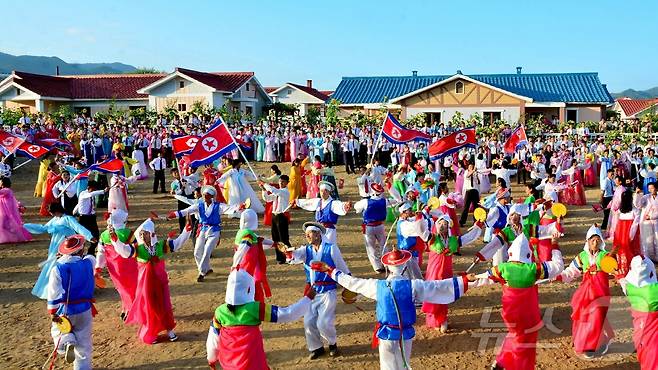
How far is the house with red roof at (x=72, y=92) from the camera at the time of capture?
120 feet

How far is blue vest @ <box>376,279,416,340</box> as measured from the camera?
511 cm

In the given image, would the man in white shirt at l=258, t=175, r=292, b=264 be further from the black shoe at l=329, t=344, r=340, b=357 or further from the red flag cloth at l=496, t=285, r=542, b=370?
the red flag cloth at l=496, t=285, r=542, b=370

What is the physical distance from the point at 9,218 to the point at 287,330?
7.93 meters

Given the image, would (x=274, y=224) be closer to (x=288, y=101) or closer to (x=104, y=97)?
(x=104, y=97)

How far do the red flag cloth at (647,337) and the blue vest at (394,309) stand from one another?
225 centimetres

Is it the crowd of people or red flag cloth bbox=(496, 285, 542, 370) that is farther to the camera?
red flag cloth bbox=(496, 285, 542, 370)

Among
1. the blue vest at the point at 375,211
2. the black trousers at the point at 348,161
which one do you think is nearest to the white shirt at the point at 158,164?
the black trousers at the point at 348,161

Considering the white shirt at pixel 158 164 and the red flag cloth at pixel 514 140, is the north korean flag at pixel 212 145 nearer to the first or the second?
the white shirt at pixel 158 164

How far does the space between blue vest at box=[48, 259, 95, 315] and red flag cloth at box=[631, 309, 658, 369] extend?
5.54m

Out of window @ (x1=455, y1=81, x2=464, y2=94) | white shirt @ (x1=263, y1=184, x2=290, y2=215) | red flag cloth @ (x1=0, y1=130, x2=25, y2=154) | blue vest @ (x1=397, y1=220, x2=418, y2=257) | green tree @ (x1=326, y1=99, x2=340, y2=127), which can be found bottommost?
blue vest @ (x1=397, y1=220, x2=418, y2=257)

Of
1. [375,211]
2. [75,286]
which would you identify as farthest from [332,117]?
[75,286]

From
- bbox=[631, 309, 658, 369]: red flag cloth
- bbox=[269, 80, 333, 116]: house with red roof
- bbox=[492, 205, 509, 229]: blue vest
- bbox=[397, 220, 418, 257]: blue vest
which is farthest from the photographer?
bbox=[269, 80, 333, 116]: house with red roof

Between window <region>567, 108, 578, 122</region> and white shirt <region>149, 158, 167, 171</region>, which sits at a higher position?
window <region>567, 108, 578, 122</region>

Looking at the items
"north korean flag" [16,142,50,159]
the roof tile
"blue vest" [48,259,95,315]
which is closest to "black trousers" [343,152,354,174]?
"north korean flag" [16,142,50,159]
